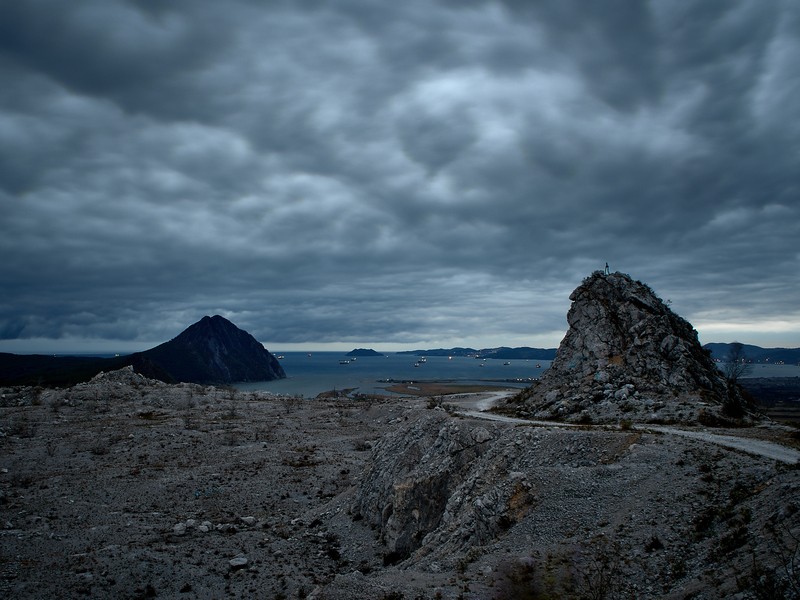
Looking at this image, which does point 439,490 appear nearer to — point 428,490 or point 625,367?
point 428,490

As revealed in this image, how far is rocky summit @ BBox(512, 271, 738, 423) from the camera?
36.1 meters

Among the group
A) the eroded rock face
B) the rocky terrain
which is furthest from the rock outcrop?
the rocky terrain

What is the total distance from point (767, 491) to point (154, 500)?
35.7 m

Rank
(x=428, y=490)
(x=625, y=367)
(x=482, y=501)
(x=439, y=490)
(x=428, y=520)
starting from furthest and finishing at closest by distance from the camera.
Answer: (x=625, y=367)
(x=428, y=490)
(x=439, y=490)
(x=428, y=520)
(x=482, y=501)

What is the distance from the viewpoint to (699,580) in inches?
523

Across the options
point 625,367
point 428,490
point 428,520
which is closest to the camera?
point 428,520

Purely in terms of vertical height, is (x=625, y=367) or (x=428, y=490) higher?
(x=625, y=367)

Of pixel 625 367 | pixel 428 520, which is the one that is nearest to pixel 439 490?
pixel 428 520

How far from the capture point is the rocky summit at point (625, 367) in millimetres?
36062

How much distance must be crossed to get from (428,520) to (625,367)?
26.4 metres

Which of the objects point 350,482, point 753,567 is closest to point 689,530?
point 753,567

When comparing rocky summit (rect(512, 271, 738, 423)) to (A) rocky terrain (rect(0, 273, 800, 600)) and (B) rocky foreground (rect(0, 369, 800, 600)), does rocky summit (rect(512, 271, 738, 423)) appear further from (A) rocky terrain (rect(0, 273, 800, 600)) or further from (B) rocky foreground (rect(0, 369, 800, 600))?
(B) rocky foreground (rect(0, 369, 800, 600))

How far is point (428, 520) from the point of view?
2434 centimetres

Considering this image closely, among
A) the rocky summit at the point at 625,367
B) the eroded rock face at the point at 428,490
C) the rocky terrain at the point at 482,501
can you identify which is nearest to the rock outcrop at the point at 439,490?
the eroded rock face at the point at 428,490
